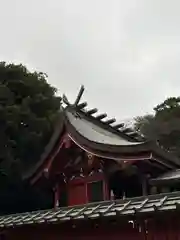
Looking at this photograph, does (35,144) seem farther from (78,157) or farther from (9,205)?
(78,157)

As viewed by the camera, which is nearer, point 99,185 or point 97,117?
point 99,185

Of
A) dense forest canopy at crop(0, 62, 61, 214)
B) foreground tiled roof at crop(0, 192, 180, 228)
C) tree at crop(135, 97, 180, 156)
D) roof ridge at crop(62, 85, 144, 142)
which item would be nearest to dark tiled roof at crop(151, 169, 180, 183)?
foreground tiled roof at crop(0, 192, 180, 228)

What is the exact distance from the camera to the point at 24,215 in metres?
12.8

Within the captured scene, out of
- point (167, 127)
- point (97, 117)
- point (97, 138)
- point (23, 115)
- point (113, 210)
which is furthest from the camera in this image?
point (167, 127)

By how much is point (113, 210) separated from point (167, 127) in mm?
20571

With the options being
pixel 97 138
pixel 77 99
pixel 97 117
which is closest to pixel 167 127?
pixel 97 117

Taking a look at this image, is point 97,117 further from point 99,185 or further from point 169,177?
point 169,177

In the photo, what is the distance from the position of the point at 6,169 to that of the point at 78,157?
3.66 metres

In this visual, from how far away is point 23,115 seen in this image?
17.7 meters

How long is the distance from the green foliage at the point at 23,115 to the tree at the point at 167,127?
9155 millimetres

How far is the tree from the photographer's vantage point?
28766 millimetres

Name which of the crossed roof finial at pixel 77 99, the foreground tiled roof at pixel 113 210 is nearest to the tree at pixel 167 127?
the crossed roof finial at pixel 77 99

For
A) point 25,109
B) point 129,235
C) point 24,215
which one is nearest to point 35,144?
point 25,109

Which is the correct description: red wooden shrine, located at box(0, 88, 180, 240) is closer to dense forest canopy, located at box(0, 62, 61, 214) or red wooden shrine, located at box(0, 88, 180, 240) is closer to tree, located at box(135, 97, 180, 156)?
dense forest canopy, located at box(0, 62, 61, 214)
